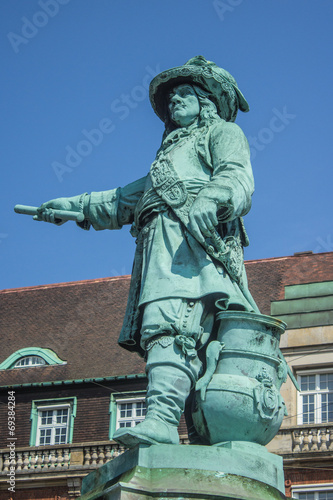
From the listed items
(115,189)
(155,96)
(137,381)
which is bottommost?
(115,189)

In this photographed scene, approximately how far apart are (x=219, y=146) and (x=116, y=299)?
1063 inches

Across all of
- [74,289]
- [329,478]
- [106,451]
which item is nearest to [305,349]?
[329,478]

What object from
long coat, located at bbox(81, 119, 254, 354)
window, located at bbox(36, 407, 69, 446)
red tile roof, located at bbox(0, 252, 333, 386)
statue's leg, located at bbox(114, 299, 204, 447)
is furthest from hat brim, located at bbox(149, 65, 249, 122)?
window, located at bbox(36, 407, 69, 446)

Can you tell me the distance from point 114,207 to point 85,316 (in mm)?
26496

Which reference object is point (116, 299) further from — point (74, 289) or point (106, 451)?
point (106, 451)

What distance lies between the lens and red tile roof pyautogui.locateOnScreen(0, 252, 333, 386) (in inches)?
1260

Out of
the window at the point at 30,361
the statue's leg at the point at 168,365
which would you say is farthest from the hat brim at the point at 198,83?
the window at the point at 30,361

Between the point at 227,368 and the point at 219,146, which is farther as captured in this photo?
the point at 219,146

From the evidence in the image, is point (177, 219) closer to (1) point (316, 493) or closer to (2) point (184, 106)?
(2) point (184, 106)

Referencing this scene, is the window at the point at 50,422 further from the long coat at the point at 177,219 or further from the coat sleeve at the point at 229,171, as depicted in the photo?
the coat sleeve at the point at 229,171

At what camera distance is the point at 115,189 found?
28.2 feet

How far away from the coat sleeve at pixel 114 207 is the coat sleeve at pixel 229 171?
77cm

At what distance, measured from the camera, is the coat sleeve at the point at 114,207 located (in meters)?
8.48

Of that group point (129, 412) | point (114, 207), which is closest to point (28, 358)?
point (129, 412)
